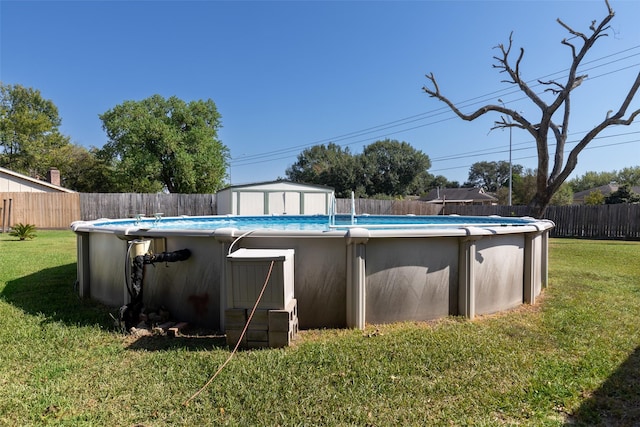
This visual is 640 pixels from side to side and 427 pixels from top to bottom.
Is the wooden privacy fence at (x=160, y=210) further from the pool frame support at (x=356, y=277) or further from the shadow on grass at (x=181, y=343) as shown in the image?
the shadow on grass at (x=181, y=343)

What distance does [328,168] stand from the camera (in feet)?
132

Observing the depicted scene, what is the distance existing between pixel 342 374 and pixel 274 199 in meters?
14.0

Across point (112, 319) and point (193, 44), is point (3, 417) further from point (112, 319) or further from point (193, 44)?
point (193, 44)

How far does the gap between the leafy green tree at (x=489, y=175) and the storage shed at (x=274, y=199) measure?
52.5 meters

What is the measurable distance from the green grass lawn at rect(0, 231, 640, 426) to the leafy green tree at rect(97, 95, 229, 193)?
22468 millimetres

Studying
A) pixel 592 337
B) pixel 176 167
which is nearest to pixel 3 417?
pixel 592 337

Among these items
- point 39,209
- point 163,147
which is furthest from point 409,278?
point 163,147

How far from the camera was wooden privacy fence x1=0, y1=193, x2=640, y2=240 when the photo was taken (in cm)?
1450

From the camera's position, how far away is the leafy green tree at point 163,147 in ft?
78.2

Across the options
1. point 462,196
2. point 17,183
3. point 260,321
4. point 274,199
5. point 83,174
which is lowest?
point 260,321

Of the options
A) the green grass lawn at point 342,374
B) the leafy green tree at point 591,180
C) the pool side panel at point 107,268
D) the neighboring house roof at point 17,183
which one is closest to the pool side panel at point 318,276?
the green grass lawn at point 342,374

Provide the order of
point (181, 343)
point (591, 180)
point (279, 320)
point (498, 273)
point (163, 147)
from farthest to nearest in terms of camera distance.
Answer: point (591, 180) → point (163, 147) → point (498, 273) → point (181, 343) → point (279, 320)

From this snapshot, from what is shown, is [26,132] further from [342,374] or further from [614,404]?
[614,404]

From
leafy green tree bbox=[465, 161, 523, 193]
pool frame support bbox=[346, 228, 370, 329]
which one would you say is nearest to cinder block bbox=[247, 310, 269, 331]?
pool frame support bbox=[346, 228, 370, 329]
